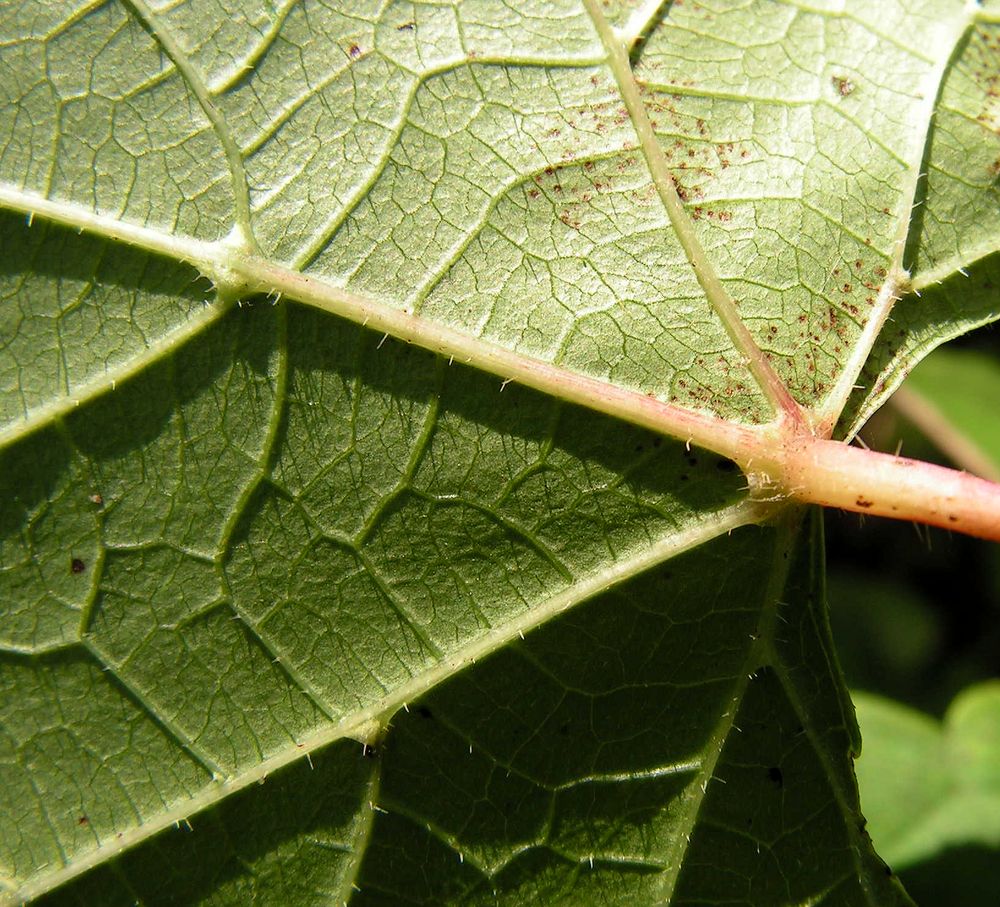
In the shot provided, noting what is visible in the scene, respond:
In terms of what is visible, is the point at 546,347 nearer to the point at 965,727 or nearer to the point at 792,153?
the point at 792,153

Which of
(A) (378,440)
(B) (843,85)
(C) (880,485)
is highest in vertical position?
(B) (843,85)

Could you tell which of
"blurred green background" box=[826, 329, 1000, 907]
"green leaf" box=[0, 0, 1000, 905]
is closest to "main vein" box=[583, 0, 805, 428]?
"green leaf" box=[0, 0, 1000, 905]

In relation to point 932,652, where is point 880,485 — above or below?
above

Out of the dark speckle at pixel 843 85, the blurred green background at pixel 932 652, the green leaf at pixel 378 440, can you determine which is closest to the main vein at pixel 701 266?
the green leaf at pixel 378 440

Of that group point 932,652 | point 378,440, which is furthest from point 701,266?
point 932,652

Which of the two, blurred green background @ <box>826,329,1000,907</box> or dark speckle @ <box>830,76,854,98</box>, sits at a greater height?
dark speckle @ <box>830,76,854,98</box>

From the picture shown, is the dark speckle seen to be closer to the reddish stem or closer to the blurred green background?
the reddish stem

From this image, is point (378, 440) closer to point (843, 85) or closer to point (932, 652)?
point (843, 85)

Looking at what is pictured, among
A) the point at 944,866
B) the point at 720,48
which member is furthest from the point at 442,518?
the point at 944,866
